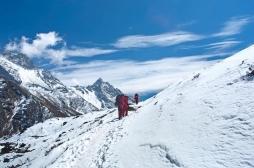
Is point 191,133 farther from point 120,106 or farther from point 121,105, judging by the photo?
point 120,106

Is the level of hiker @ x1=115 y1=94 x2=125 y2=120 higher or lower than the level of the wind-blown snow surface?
higher

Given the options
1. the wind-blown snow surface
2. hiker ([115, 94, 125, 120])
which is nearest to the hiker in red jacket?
hiker ([115, 94, 125, 120])

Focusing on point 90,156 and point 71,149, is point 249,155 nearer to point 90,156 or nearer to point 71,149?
point 90,156

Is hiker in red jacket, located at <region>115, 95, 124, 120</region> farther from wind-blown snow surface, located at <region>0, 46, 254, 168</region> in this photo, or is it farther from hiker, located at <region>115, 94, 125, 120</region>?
wind-blown snow surface, located at <region>0, 46, 254, 168</region>

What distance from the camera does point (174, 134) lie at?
2655cm

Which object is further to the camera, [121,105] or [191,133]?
[121,105]

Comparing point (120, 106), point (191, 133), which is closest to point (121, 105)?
point (120, 106)

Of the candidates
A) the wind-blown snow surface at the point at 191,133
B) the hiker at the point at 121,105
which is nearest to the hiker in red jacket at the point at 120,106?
the hiker at the point at 121,105

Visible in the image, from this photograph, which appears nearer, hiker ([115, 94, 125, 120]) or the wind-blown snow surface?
the wind-blown snow surface

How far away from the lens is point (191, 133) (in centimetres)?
2542

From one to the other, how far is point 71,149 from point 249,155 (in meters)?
17.7

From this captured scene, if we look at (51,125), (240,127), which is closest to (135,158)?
(240,127)

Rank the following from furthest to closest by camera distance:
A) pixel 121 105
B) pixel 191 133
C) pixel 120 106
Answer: pixel 120 106 → pixel 121 105 → pixel 191 133

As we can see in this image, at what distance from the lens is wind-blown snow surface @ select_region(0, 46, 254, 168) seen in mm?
22212
